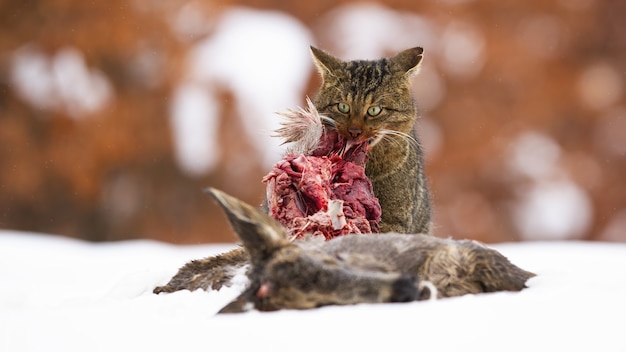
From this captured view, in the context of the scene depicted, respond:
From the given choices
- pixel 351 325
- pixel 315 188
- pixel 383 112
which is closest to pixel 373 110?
pixel 383 112

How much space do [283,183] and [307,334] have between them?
3.20ft

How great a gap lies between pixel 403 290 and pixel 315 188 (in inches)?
31.1

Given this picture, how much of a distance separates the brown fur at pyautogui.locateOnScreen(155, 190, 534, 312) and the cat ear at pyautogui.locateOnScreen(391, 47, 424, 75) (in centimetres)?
138

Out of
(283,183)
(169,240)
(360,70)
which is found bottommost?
(169,240)

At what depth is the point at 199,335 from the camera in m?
1.49

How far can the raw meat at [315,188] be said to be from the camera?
93.3 inches

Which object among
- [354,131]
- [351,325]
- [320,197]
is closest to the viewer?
[351,325]

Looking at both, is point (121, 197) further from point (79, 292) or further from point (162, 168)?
point (79, 292)

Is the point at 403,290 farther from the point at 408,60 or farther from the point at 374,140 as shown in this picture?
the point at 408,60

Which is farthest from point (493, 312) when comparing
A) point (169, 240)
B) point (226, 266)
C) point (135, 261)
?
point (169, 240)

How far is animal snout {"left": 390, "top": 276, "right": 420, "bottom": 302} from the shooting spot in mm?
1684

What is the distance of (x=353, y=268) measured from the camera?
1738 mm

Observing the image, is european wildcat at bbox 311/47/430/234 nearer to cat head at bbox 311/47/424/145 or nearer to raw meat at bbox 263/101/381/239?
cat head at bbox 311/47/424/145

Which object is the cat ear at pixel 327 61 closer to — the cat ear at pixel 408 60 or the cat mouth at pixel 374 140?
the cat ear at pixel 408 60
